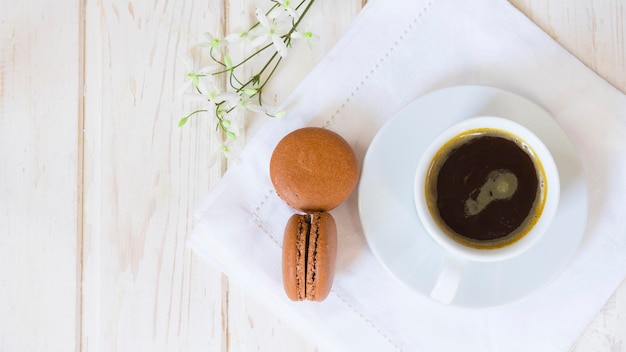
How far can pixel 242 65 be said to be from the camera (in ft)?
3.52

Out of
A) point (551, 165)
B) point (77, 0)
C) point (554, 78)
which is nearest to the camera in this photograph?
point (551, 165)

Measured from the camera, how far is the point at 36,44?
44.0 inches

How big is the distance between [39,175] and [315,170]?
513mm

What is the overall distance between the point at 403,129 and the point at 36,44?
0.66 metres

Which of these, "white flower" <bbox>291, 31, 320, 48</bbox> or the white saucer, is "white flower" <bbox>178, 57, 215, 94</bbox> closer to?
"white flower" <bbox>291, 31, 320, 48</bbox>

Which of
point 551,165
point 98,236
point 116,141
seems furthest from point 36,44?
A: point 551,165

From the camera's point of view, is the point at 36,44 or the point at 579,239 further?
the point at 36,44

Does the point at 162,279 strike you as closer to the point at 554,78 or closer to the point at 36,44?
the point at 36,44

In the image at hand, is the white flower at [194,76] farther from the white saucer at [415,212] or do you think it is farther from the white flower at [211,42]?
the white saucer at [415,212]

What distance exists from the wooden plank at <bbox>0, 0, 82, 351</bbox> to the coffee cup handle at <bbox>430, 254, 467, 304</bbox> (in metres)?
0.62

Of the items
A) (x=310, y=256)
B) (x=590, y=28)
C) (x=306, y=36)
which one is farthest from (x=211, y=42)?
(x=590, y=28)

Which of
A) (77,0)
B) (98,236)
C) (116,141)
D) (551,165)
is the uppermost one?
(551,165)

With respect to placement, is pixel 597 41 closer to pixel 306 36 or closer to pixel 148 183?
pixel 306 36

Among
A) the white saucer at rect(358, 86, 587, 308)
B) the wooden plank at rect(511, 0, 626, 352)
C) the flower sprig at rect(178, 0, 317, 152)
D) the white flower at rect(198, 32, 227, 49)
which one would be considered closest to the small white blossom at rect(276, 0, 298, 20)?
the flower sprig at rect(178, 0, 317, 152)
